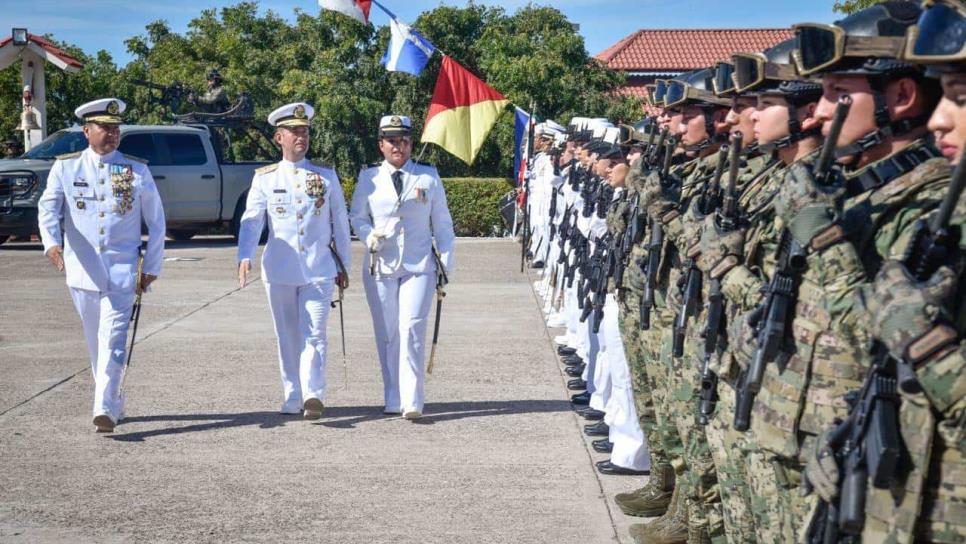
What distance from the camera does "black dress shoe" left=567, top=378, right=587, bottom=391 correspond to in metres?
9.39

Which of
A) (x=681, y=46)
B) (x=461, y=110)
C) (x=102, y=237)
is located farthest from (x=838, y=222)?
(x=681, y=46)

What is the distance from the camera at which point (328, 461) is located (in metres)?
7.16

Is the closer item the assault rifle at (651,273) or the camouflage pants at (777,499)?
the camouflage pants at (777,499)

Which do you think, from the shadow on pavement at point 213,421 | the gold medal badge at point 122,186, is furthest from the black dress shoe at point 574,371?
the gold medal badge at point 122,186

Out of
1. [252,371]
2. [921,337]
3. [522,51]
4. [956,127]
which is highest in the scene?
[522,51]

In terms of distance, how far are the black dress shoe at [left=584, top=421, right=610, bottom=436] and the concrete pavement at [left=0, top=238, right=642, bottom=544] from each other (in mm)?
109

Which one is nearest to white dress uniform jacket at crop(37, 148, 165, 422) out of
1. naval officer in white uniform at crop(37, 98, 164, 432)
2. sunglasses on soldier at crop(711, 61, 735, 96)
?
naval officer in white uniform at crop(37, 98, 164, 432)

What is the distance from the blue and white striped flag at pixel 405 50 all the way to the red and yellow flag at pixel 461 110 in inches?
41.9

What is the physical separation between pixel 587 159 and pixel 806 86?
19.6 ft

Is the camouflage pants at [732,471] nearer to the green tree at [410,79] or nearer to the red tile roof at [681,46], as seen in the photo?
the green tree at [410,79]

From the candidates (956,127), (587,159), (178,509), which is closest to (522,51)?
(587,159)

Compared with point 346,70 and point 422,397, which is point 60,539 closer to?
point 422,397

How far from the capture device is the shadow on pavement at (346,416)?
313 inches

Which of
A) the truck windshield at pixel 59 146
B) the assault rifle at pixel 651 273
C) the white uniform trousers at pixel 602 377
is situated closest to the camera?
the assault rifle at pixel 651 273
